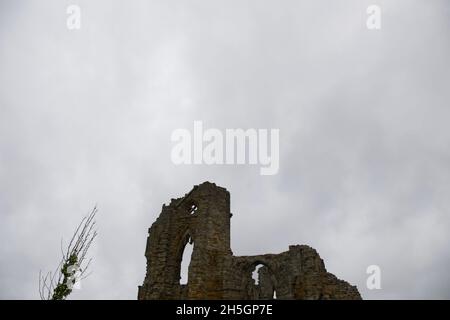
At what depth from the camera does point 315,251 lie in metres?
18.5

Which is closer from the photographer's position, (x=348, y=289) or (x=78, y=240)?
(x=78, y=240)

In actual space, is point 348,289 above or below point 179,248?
below

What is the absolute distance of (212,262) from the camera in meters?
18.6

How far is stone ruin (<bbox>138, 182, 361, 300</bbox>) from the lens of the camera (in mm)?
17828

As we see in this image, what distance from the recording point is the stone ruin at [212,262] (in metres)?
17.8

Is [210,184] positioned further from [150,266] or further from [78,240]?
[78,240]
